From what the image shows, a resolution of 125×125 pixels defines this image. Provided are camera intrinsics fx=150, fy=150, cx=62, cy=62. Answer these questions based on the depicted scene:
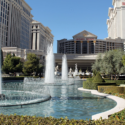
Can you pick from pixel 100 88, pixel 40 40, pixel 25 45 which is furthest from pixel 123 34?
pixel 100 88

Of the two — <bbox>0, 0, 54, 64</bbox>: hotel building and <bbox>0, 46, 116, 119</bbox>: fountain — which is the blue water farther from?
<bbox>0, 0, 54, 64</bbox>: hotel building

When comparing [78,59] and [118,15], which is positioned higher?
[118,15]

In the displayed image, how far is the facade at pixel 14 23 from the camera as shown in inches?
2825

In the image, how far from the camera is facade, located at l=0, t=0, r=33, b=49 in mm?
71750

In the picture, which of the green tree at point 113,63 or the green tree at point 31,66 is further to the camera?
the green tree at point 31,66

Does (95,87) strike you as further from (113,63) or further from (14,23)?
(14,23)

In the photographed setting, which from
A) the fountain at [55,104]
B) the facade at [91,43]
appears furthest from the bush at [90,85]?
the facade at [91,43]

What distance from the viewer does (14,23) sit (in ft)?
260

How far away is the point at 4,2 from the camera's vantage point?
235 feet

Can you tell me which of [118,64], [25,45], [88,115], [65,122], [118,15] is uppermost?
[118,15]

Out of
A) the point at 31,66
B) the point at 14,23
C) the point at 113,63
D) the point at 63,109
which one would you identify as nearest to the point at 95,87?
the point at 63,109

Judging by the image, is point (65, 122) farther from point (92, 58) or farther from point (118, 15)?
point (118, 15)

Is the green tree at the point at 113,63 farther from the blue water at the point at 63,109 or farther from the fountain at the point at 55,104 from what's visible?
the blue water at the point at 63,109

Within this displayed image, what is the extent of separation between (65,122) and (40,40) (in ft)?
364
